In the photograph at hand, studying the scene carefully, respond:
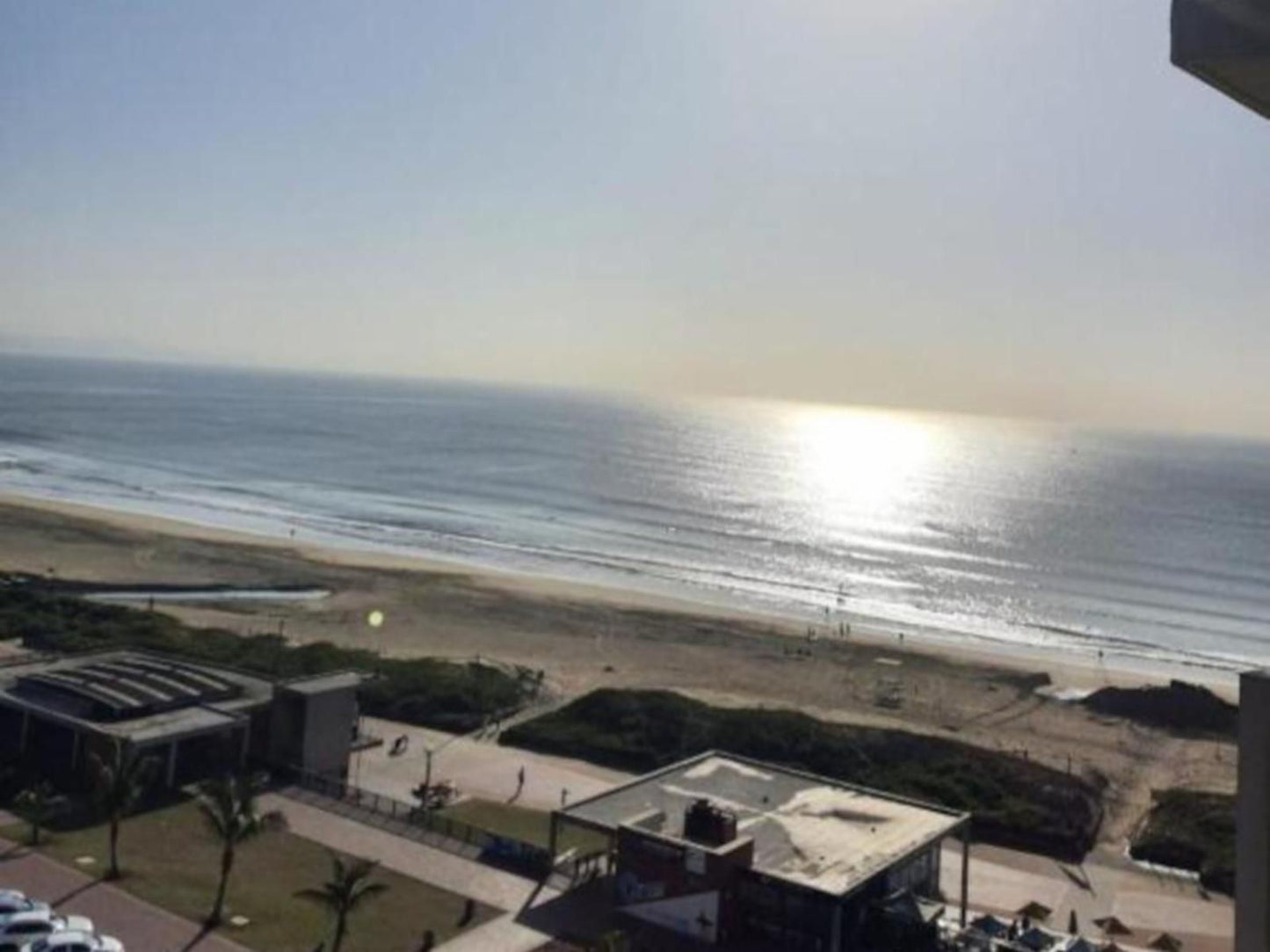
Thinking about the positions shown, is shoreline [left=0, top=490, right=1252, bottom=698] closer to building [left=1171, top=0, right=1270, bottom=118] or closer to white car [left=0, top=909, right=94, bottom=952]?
white car [left=0, top=909, right=94, bottom=952]

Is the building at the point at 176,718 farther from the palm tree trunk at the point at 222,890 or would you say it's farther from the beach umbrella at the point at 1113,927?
the beach umbrella at the point at 1113,927

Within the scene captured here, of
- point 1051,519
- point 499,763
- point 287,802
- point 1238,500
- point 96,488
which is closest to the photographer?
point 287,802

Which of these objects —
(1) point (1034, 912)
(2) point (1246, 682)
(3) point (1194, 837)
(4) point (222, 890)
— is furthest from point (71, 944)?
(3) point (1194, 837)

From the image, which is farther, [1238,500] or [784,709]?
[1238,500]

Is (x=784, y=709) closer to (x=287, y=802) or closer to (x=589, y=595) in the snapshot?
(x=287, y=802)

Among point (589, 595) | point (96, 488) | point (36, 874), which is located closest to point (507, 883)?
point (36, 874)

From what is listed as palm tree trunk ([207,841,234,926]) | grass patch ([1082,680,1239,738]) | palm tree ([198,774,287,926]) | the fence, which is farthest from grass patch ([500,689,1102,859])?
palm tree trunk ([207,841,234,926])

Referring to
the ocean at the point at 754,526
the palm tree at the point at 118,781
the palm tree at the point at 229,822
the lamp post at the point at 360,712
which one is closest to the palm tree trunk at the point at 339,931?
the palm tree at the point at 229,822
